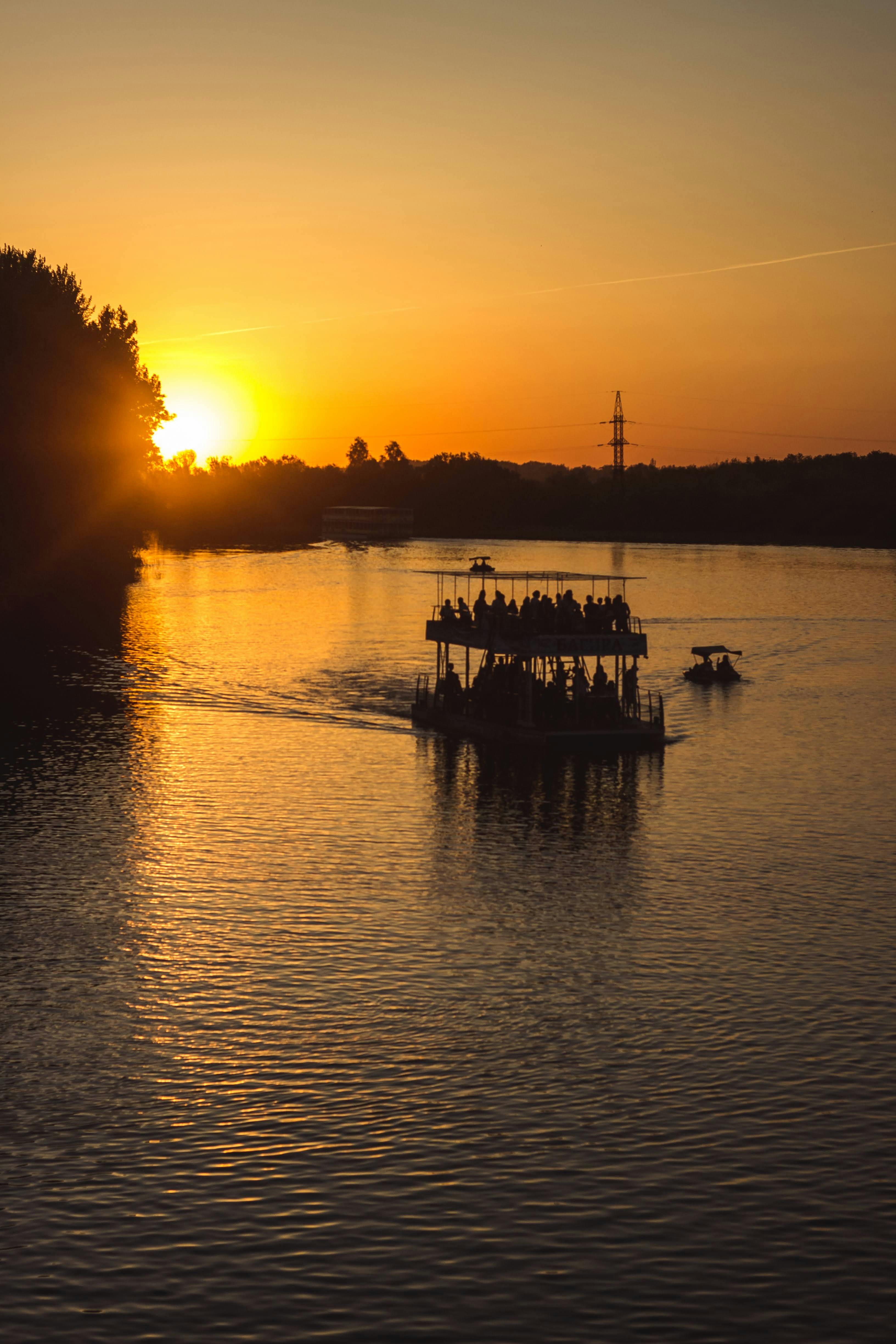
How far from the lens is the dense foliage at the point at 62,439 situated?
356 feet

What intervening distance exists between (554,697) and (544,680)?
105 inches

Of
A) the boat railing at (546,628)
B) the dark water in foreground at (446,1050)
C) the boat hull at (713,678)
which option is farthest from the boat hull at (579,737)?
the boat hull at (713,678)

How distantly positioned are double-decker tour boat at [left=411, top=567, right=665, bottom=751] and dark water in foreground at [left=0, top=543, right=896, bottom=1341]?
247 cm

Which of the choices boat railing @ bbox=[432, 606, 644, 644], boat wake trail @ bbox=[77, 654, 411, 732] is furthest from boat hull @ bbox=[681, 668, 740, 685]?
boat railing @ bbox=[432, 606, 644, 644]

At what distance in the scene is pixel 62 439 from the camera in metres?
111

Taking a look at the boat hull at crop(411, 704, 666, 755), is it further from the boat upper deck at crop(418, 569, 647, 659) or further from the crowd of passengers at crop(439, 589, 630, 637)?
the crowd of passengers at crop(439, 589, 630, 637)

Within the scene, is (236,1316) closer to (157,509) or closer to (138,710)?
(138,710)

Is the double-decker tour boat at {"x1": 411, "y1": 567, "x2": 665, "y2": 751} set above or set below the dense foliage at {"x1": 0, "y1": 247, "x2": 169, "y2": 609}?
below

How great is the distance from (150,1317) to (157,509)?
12501cm

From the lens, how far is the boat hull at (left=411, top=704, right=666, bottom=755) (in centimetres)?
6019

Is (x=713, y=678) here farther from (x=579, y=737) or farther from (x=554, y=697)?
(x=579, y=737)

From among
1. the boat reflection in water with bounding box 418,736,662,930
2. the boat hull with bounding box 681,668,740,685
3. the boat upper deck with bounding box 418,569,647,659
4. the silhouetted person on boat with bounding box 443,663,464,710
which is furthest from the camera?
the boat hull with bounding box 681,668,740,685

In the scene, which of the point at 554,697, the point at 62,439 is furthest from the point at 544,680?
the point at 62,439

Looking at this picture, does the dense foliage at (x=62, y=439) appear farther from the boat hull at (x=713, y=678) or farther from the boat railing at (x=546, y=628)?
the boat railing at (x=546, y=628)
